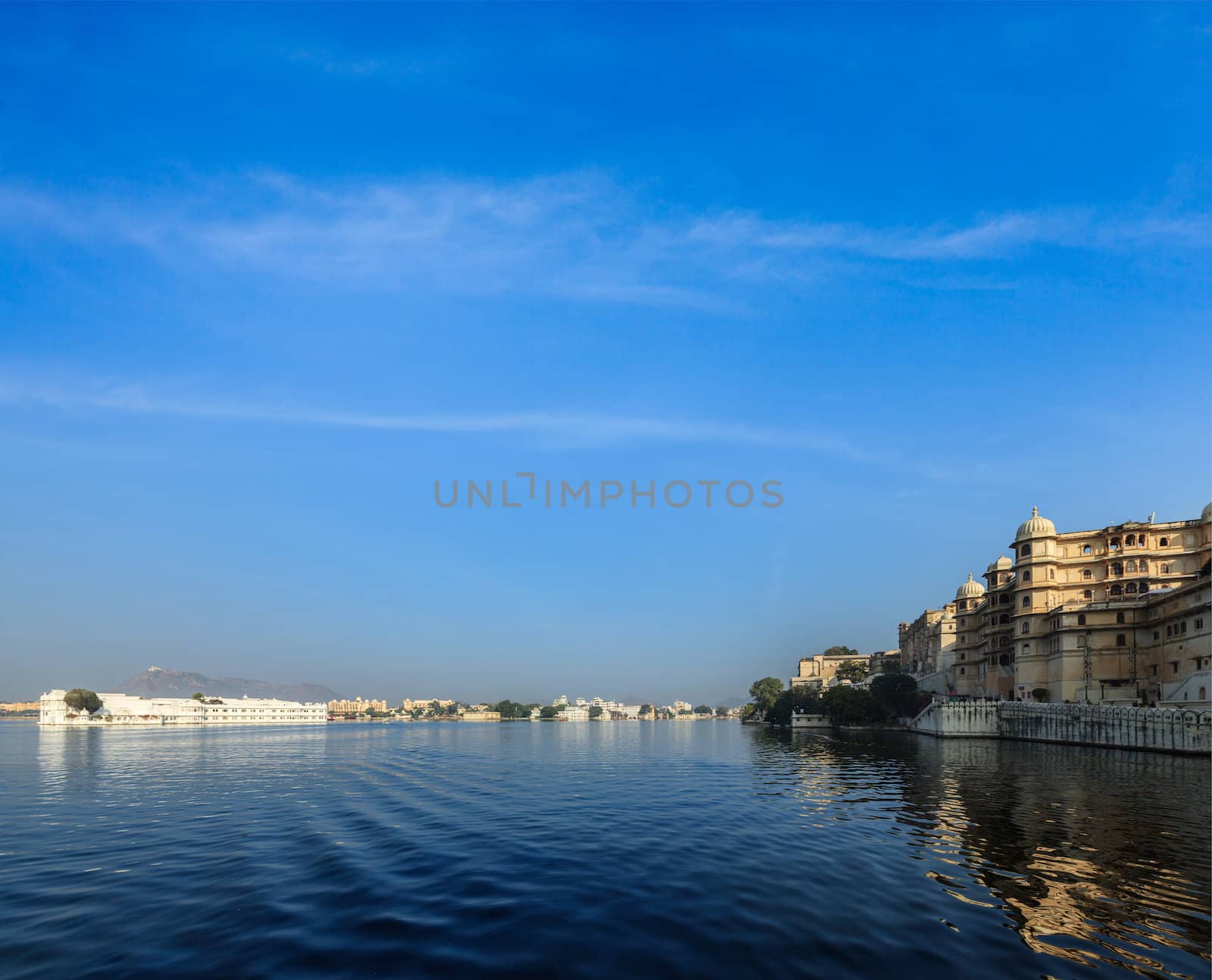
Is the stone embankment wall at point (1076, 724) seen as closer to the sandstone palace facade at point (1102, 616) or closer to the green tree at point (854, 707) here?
the sandstone palace facade at point (1102, 616)

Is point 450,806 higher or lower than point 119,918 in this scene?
lower

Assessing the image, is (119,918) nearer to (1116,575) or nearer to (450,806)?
(450,806)

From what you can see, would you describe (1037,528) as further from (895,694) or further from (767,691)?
(767,691)

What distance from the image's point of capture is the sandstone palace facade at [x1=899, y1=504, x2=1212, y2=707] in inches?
2896

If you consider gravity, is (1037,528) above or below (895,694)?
above

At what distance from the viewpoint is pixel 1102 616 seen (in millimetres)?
83812

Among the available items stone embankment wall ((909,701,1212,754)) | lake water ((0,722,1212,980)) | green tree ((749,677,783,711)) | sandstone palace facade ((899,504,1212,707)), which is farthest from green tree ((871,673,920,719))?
lake water ((0,722,1212,980))

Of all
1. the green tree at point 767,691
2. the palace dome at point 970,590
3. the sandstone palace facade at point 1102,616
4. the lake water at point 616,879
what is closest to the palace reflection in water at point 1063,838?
the lake water at point 616,879

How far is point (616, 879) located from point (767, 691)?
174225 millimetres

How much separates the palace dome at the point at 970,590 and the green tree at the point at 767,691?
66.0m

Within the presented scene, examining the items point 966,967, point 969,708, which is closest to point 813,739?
point 969,708

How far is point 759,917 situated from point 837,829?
13.1 m

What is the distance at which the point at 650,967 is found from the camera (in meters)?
14.0

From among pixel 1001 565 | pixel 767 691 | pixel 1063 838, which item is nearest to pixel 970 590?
pixel 1001 565
